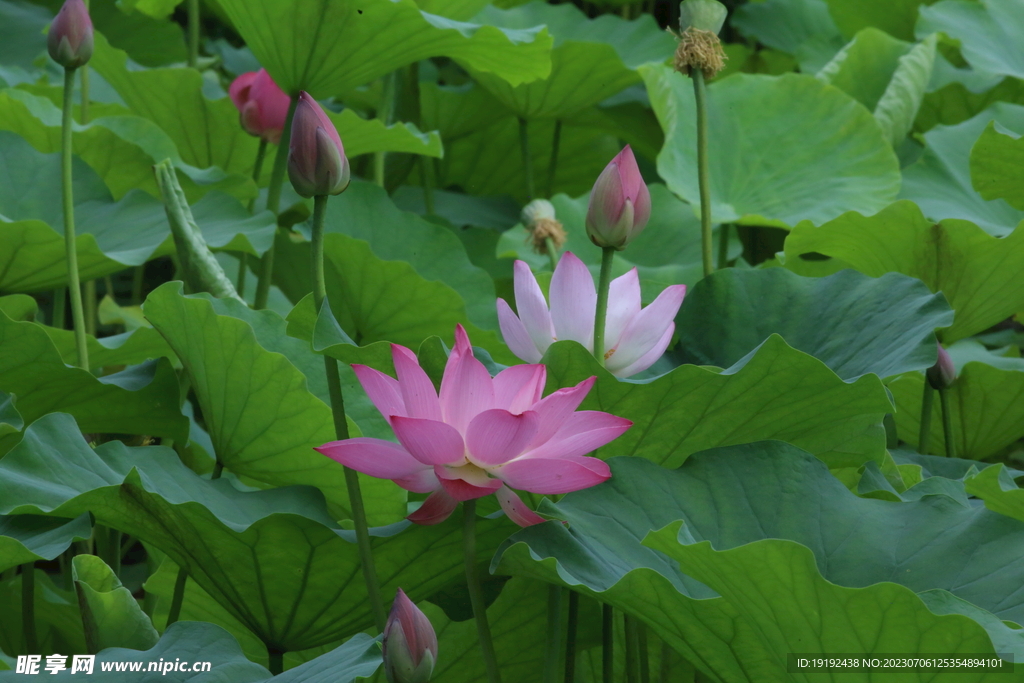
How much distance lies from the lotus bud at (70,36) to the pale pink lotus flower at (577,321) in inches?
21.2

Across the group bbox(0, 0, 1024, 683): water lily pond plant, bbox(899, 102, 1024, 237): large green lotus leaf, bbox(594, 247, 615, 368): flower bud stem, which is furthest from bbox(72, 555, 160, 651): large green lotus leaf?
bbox(899, 102, 1024, 237): large green lotus leaf

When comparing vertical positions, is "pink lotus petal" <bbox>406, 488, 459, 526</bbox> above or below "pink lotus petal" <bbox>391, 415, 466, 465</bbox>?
below

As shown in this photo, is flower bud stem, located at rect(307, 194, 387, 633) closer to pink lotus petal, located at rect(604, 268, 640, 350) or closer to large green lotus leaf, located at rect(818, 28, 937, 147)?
pink lotus petal, located at rect(604, 268, 640, 350)

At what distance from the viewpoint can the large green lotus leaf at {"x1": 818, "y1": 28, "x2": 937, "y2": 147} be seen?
5.28 feet

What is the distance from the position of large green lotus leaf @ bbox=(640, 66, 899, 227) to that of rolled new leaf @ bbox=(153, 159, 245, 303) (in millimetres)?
692

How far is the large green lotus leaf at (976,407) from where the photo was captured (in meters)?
1.12

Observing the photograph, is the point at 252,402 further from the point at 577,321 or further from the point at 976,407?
the point at 976,407

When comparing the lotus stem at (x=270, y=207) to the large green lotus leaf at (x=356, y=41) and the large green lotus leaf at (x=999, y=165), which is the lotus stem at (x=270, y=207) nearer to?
the large green lotus leaf at (x=356, y=41)

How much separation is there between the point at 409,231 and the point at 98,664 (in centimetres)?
81

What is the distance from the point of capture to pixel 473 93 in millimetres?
1840

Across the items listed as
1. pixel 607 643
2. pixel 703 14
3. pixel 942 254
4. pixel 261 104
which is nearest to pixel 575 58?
pixel 261 104

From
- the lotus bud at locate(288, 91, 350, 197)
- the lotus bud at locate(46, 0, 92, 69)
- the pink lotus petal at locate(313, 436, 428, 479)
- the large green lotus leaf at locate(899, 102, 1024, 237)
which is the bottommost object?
the large green lotus leaf at locate(899, 102, 1024, 237)

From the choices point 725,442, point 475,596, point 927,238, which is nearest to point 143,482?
point 475,596

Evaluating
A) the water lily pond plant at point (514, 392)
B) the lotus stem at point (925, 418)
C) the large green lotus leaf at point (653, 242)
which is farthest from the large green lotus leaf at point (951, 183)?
the lotus stem at point (925, 418)
